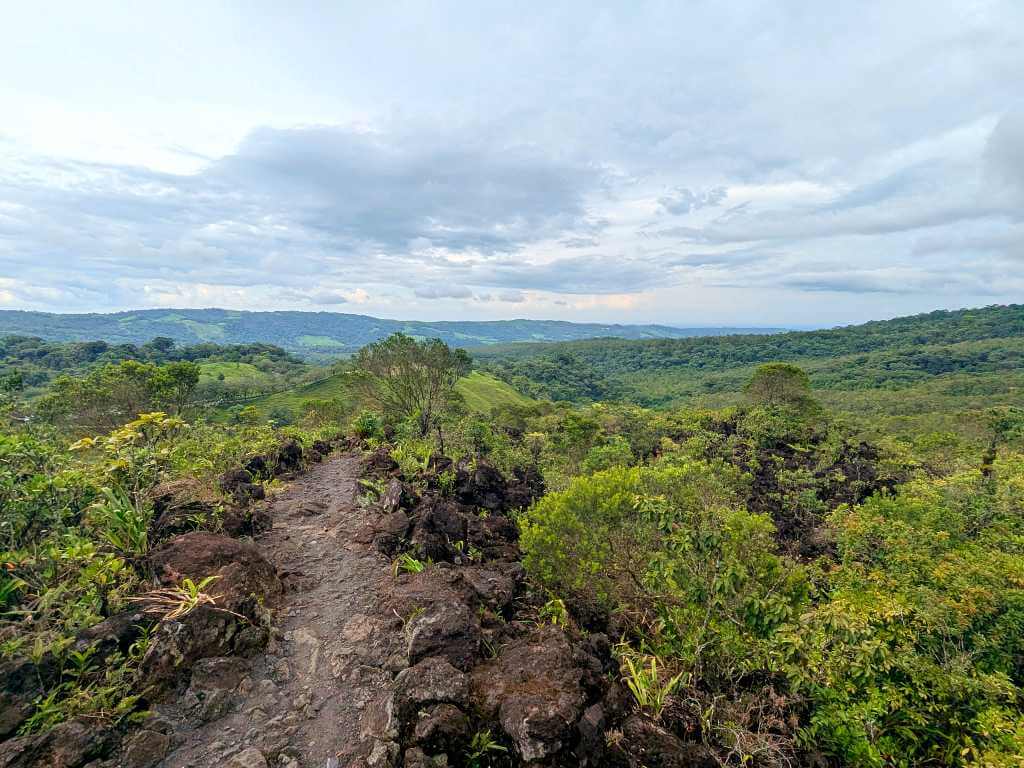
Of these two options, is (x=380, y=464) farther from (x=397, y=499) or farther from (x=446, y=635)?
(x=446, y=635)

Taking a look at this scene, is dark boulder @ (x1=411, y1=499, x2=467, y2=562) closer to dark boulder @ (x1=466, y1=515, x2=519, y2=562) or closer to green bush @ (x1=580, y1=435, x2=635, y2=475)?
dark boulder @ (x1=466, y1=515, x2=519, y2=562)

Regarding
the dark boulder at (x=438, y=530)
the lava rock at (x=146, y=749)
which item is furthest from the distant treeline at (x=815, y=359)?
the lava rock at (x=146, y=749)

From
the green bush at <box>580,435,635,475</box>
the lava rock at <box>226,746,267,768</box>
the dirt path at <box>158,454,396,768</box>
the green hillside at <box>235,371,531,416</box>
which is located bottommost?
the green hillside at <box>235,371,531,416</box>

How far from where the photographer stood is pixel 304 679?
5.52 metres

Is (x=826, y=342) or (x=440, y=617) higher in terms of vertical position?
(x=826, y=342)

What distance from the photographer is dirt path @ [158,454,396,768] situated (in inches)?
179

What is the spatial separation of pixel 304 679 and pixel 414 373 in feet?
54.7

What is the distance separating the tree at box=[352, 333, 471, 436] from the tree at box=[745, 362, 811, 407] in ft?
79.8

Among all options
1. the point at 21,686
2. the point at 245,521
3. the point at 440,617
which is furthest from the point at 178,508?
the point at 440,617

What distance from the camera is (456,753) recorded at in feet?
14.0

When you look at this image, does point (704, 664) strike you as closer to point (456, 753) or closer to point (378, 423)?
point (456, 753)

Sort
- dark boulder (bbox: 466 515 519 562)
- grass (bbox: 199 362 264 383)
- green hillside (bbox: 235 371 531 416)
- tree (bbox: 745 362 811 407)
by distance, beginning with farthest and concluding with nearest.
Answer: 1. grass (bbox: 199 362 264 383)
2. green hillside (bbox: 235 371 531 416)
3. tree (bbox: 745 362 811 407)
4. dark boulder (bbox: 466 515 519 562)

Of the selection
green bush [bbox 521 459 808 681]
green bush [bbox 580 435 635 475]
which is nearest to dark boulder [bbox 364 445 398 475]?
green bush [bbox 521 459 808 681]

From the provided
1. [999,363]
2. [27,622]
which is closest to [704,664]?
[27,622]
